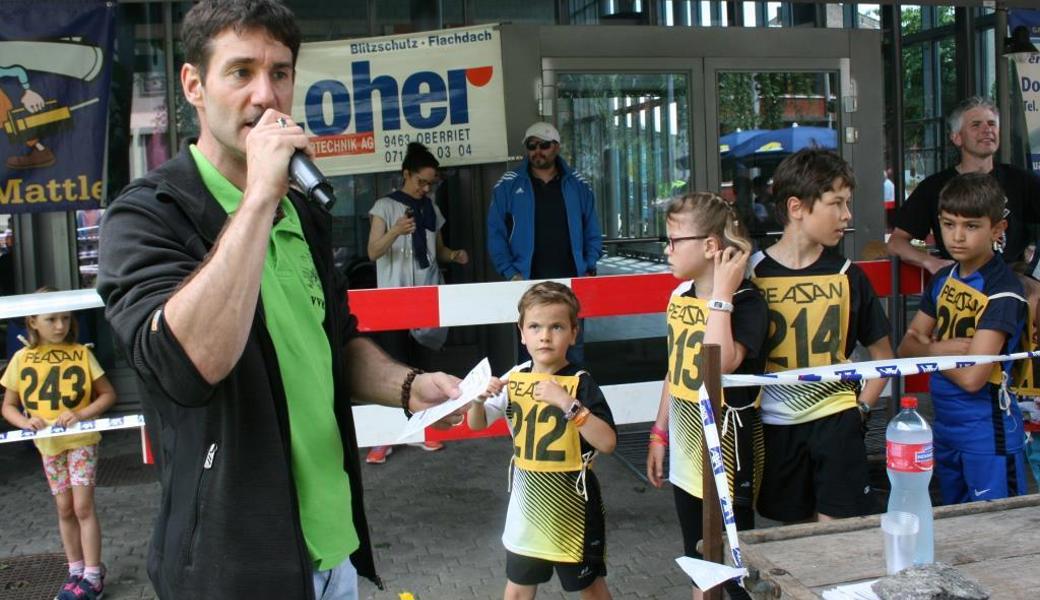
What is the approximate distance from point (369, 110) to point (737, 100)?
2971 millimetres

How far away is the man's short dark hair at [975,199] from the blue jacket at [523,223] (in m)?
3.12

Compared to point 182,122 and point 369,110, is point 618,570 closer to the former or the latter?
point 369,110

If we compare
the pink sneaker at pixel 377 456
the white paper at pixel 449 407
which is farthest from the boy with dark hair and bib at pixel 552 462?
the pink sneaker at pixel 377 456

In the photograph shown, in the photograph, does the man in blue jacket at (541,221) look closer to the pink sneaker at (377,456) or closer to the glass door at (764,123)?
the pink sneaker at (377,456)

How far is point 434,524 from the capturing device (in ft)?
18.1

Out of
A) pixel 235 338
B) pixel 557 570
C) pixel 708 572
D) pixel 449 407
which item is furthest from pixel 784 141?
pixel 235 338

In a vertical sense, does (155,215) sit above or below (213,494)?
above

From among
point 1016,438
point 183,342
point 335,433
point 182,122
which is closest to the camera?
point 183,342

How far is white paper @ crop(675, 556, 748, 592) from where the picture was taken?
2584 millimetres

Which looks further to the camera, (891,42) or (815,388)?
(891,42)

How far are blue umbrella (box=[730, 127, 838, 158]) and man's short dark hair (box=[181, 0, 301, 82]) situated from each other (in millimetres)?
6531

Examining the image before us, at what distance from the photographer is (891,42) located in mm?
9172

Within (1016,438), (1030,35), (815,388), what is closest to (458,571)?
(815,388)

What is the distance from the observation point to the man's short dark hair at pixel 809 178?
11.6ft
